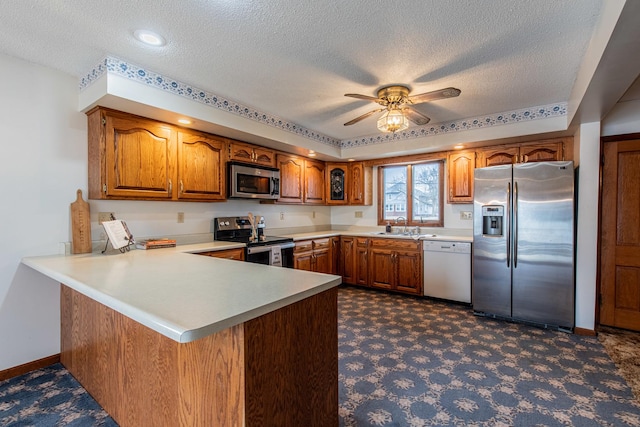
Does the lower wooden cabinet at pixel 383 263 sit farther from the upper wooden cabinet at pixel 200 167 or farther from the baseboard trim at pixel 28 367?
the baseboard trim at pixel 28 367

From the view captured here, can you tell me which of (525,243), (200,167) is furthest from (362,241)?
(200,167)

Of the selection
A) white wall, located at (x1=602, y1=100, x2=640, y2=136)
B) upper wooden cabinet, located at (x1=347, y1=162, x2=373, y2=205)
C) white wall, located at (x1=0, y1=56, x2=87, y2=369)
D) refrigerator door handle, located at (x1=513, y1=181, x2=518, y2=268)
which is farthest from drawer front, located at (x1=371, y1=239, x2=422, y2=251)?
white wall, located at (x1=0, y1=56, x2=87, y2=369)

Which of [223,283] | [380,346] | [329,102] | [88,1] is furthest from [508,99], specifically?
[88,1]

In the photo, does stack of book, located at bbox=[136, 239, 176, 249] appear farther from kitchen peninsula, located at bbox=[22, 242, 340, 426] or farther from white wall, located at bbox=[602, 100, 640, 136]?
white wall, located at bbox=[602, 100, 640, 136]

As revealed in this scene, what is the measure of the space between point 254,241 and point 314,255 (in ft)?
3.81

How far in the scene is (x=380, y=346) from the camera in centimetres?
271

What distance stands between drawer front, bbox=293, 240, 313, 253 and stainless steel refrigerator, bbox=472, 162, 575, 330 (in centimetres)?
210

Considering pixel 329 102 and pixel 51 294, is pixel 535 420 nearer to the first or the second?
pixel 329 102

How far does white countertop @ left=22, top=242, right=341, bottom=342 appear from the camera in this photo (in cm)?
100

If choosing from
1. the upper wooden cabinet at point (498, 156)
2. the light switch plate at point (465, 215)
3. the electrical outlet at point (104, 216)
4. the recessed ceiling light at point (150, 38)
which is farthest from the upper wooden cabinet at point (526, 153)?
the electrical outlet at point (104, 216)

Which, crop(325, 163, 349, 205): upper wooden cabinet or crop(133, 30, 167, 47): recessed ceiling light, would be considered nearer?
crop(133, 30, 167, 47): recessed ceiling light

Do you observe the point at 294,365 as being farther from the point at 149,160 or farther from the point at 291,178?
the point at 291,178

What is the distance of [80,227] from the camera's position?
250cm

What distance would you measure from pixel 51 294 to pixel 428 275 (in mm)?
3942
